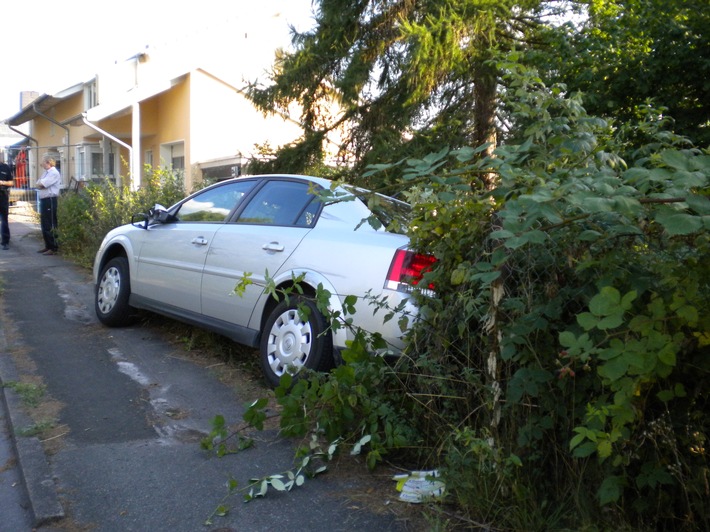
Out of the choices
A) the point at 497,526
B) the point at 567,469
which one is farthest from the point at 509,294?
the point at 497,526

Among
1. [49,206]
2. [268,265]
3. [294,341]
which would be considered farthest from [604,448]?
[49,206]

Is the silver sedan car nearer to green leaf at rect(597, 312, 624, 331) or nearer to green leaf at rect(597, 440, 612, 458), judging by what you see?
green leaf at rect(597, 312, 624, 331)

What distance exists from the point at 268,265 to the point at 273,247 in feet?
0.46

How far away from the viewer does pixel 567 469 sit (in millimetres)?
3510

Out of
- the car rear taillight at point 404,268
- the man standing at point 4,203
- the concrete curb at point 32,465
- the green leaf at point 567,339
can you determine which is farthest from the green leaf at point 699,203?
the man standing at point 4,203

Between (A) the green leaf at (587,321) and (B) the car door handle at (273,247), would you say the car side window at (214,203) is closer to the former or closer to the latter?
(B) the car door handle at (273,247)

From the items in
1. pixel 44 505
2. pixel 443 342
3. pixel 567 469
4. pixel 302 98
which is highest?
pixel 302 98

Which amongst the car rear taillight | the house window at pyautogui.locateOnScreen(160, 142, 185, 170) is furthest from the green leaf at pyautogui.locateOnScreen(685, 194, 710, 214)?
the house window at pyautogui.locateOnScreen(160, 142, 185, 170)

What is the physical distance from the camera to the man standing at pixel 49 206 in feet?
46.1

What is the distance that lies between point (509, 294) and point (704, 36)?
5230 mm

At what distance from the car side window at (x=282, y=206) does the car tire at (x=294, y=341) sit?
2.36 feet

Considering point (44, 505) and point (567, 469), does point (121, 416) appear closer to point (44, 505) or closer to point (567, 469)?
point (44, 505)

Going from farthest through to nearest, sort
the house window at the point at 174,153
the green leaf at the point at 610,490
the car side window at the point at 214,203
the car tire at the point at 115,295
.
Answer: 1. the house window at the point at 174,153
2. the car tire at the point at 115,295
3. the car side window at the point at 214,203
4. the green leaf at the point at 610,490

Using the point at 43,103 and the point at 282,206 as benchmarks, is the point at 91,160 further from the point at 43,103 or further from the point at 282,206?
the point at 282,206
